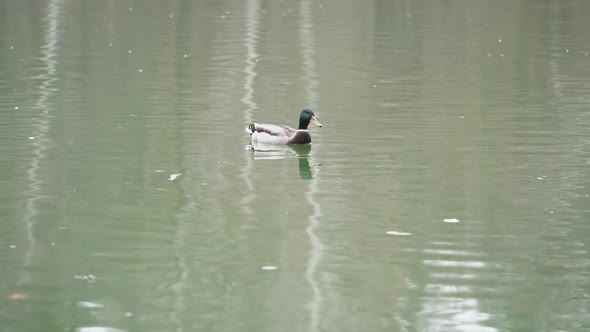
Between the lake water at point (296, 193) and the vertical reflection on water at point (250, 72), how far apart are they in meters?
0.06

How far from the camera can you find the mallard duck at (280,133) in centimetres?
1573

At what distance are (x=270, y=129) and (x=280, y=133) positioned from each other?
0.62ft

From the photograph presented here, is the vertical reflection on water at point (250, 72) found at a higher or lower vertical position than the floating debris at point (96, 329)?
lower

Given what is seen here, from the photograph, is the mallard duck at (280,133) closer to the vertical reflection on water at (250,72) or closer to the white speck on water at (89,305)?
the vertical reflection on water at (250,72)

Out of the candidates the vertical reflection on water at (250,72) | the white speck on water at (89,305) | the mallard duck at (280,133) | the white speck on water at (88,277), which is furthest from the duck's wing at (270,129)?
the white speck on water at (89,305)

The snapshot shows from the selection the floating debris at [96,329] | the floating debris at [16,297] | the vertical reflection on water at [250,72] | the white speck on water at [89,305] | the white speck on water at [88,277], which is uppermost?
the floating debris at [96,329]

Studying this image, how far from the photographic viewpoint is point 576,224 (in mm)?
10914

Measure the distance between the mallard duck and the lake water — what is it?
Result: 0.19 metres

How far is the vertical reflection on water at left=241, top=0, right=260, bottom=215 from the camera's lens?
41.1 feet

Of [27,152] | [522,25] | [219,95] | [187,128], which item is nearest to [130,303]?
[27,152]

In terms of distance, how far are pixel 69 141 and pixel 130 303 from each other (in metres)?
7.28

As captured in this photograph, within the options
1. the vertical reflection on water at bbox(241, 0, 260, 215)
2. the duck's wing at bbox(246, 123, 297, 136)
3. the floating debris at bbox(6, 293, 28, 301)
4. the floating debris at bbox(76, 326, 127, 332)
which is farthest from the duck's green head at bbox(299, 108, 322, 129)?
the floating debris at bbox(76, 326, 127, 332)

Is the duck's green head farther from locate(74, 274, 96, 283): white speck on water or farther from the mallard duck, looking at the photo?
locate(74, 274, 96, 283): white speck on water

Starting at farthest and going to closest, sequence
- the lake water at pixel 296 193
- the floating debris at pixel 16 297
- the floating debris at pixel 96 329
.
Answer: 1. the floating debris at pixel 16 297
2. the lake water at pixel 296 193
3. the floating debris at pixel 96 329
